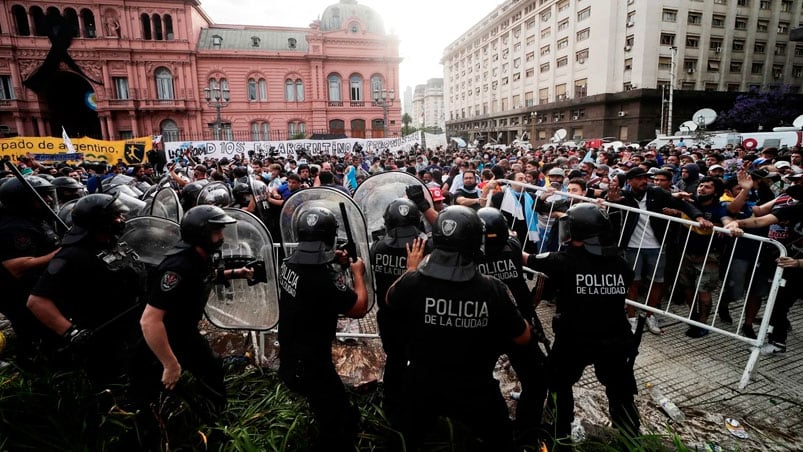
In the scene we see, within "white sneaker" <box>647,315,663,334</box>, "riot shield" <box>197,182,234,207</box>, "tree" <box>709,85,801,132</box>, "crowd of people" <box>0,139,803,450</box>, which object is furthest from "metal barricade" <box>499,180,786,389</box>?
"tree" <box>709,85,801,132</box>

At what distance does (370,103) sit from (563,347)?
1480 inches

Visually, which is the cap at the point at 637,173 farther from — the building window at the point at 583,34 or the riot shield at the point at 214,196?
the building window at the point at 583,34

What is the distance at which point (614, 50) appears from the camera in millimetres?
36875

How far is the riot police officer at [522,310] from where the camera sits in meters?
2.63

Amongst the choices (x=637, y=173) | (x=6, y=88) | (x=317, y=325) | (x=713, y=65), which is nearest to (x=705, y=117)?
(x=713, y=65)

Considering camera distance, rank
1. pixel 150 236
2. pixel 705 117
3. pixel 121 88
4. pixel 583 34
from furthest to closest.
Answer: pixel 583 34, pixel 121 88, pixel 705 117, pixel 150 236

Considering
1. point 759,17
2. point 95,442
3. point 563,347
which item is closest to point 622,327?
point 563,347

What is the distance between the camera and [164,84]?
3359cm

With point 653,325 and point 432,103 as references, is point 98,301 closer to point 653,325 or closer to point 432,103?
point 653,325

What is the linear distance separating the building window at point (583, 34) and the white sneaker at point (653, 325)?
4234 centimetres

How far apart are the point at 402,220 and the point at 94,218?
2.00 meters

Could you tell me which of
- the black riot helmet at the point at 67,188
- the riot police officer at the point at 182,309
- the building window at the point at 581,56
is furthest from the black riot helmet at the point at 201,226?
the building window at the point at 581,56

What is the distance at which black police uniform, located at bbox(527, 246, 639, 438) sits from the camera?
2.52 meters

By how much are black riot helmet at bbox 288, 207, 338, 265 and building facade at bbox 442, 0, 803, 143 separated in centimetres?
3563
